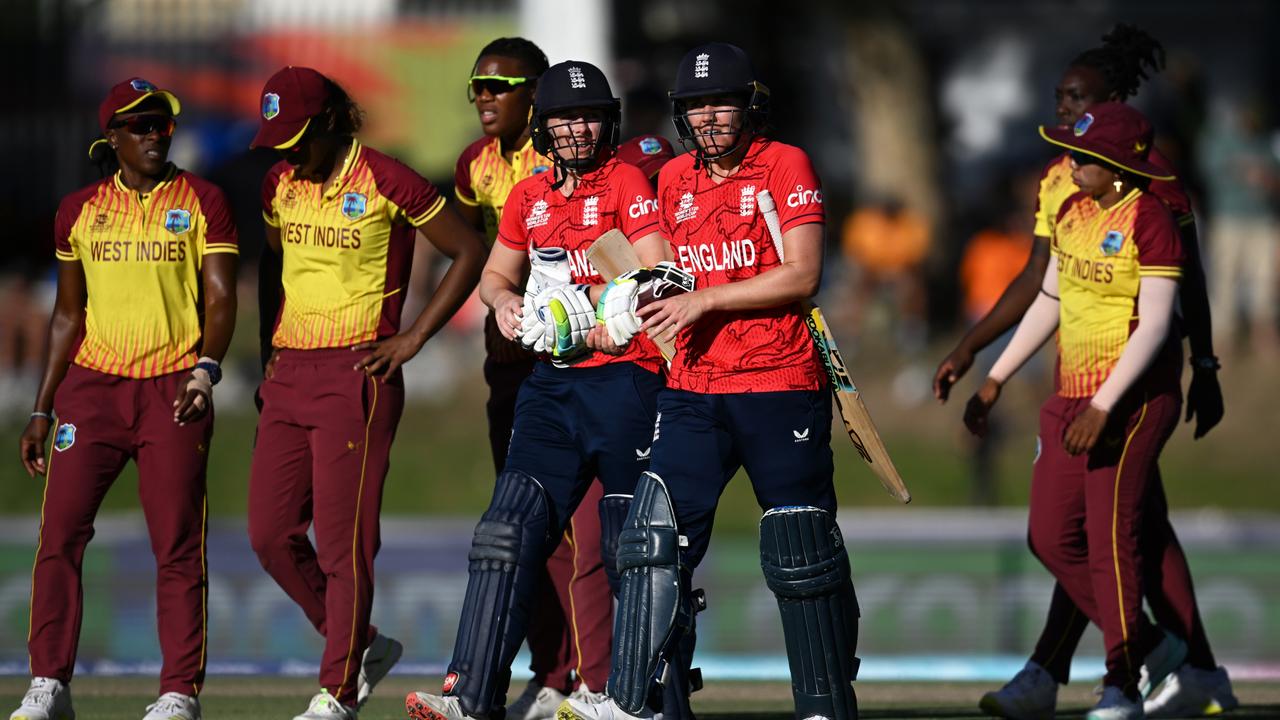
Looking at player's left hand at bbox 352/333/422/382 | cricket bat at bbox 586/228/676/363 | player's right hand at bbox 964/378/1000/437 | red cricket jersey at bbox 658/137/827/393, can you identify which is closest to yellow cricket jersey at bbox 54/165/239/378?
player's left hand at bbox 352/333/422/382

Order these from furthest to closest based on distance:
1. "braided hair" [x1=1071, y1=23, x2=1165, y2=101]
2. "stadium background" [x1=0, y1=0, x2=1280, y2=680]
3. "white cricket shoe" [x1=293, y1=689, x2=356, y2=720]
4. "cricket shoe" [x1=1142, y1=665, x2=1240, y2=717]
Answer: "stadium background" [x1=0, y1=0, x2=1280, y2=680], "braided hair" [x1=1071, y1=23, x2=1165, y2=101], "cricket shoe" [x1=1142, y1=665, x2=1240, y2=717], "white cricket shoe" [x1=293, y1=689, x2=356, y2=720]

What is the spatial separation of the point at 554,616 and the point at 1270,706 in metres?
2.89

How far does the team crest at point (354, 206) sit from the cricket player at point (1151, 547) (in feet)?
7.31

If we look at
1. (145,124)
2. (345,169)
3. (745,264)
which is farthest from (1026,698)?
(145,124)

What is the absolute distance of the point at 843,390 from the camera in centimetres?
644

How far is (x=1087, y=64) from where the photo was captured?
26.3 feet

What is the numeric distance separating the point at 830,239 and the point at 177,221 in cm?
1503

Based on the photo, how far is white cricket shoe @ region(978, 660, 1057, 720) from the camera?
759 centimetres

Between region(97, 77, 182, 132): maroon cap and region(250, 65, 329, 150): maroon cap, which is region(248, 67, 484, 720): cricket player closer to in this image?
region(250, 65, 329, 150): maroon cap

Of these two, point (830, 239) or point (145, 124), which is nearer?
point (145, 124)

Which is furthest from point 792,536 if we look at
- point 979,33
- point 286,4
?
point 979,33

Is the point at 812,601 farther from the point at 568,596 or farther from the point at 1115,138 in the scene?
the point at 1115,138

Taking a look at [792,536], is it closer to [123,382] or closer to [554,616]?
[554,616]

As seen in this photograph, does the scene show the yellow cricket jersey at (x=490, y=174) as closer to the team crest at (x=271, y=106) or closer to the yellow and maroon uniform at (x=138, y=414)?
the team crest at (x=271, y=106)
